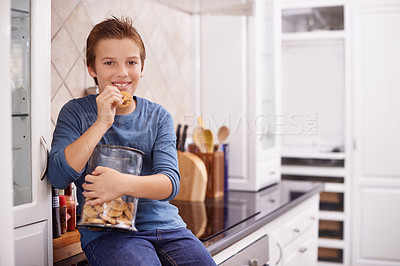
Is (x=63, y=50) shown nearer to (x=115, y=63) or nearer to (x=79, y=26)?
(x=79, y=26)

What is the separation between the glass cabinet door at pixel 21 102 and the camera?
980 mm

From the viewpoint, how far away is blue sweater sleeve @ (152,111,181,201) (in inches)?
41.4

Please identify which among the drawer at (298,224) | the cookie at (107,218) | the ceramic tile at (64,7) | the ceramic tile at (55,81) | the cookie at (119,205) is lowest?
the drawer at (298,224)

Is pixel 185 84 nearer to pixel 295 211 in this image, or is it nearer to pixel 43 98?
pixel 295 211

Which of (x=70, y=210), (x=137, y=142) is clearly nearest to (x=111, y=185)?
(x=137, y=142)

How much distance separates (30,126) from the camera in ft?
3.38

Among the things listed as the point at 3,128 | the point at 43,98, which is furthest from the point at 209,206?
the point at 3,128

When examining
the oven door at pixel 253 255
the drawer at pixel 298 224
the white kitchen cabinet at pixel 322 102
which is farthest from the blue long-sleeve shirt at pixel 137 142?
the white kitchen cabinet at pixel 322 102

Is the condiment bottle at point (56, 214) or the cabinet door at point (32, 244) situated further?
the condiment bottle at point (56, 214)

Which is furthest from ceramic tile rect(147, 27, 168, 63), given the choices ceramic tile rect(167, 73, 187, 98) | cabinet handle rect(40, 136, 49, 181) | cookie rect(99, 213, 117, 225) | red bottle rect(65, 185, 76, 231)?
cookie rect(99, 213, 117, 225)

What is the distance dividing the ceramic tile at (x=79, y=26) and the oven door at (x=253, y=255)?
0.76 metres

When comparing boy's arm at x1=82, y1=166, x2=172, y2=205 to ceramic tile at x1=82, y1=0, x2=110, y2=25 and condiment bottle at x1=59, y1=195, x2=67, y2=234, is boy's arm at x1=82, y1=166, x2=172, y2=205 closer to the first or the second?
condiment bottle at x1=59, y1=195, x2=67, y2=234

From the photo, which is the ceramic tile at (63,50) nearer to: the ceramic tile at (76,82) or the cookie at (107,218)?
the ceramic tile at (76,82)

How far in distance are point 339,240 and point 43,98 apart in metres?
2.60
